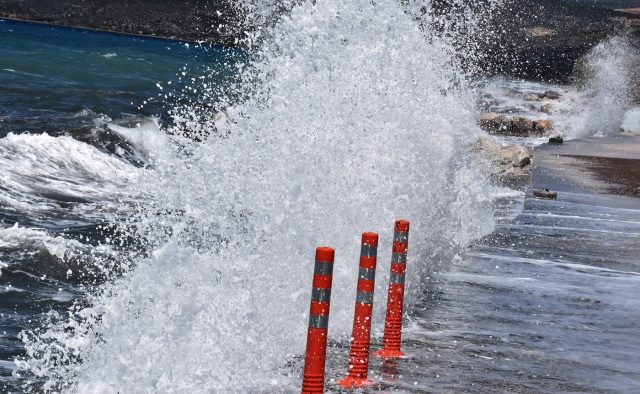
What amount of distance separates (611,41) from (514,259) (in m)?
64.0

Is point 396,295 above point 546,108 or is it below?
below

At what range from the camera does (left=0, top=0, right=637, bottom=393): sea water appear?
8531 mm

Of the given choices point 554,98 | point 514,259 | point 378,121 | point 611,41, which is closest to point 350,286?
point 378,121

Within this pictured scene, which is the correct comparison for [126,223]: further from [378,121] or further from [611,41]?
[611,41]

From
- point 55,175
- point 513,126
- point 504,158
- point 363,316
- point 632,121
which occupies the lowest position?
point 363,316

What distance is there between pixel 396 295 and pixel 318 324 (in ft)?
6.51

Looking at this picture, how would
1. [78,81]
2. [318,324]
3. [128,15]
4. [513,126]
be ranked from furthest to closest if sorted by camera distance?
[128,15] → [78,81] → [513,126] → [318,324]

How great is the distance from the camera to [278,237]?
10664mm

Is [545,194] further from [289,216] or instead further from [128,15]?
[128,15]

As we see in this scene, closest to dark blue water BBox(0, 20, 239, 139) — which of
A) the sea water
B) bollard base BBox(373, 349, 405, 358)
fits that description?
the sea water

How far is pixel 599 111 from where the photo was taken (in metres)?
47.7

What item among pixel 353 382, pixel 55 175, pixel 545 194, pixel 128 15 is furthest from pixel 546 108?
pixel 128 15

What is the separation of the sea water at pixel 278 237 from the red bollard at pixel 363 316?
166mm

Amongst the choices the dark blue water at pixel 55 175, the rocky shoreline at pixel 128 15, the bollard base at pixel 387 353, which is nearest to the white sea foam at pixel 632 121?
the dark blue water at pixel 55 175
